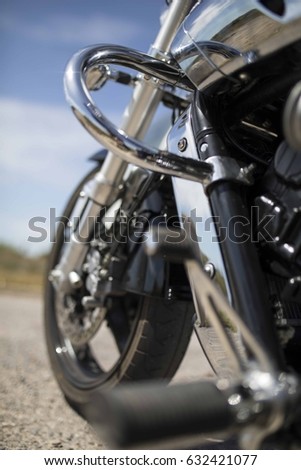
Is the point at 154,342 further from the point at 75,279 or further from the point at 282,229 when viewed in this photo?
the point at 282,229

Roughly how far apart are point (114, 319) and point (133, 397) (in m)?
1.05

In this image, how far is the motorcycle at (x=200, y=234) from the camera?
0.59 m

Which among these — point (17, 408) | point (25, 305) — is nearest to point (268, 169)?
point (17, 408)

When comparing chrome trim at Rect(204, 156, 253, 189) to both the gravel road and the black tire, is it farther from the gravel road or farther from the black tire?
the gravel road

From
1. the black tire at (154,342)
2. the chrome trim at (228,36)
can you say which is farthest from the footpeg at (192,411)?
the black tire at (154,342)

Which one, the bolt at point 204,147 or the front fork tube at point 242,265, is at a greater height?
the bolt at point 204,147

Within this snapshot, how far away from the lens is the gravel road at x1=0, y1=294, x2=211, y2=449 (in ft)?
4.27

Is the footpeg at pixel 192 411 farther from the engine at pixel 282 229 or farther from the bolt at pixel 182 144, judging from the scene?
the bolt at pixel 182 144

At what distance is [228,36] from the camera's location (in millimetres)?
872

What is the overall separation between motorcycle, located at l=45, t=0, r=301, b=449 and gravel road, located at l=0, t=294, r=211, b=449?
0.26 feet

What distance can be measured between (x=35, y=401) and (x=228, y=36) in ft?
3.82

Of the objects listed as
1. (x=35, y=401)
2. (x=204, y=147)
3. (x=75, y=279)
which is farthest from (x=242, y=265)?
(x=35, y=401)

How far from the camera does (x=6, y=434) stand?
4.22 feet
